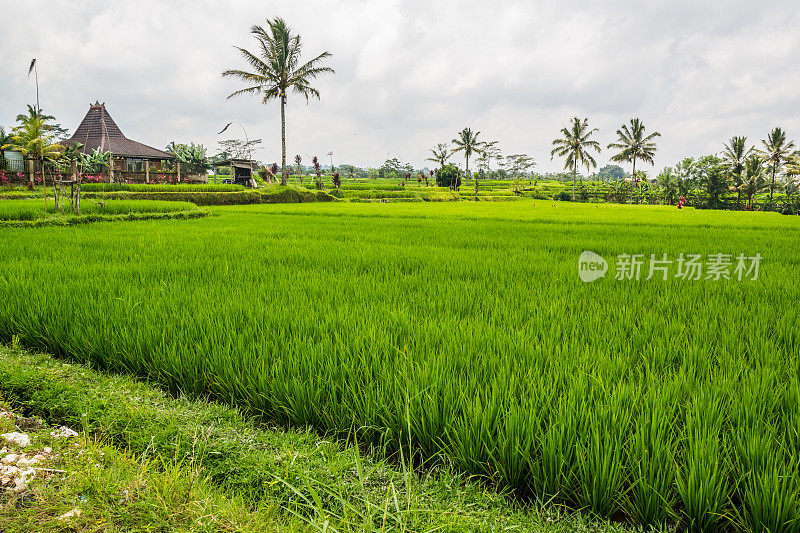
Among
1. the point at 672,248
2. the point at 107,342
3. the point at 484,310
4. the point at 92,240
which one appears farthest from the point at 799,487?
the point at 92,240

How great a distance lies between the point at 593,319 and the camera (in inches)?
86.6

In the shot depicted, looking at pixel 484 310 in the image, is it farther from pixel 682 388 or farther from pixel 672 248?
pixel 672 248

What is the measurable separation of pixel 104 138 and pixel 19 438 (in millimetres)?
32234

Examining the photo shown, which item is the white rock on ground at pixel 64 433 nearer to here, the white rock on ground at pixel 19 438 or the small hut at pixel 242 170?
the white rock on ground at pixel 19 438

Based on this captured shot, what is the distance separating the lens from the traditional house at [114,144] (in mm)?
26625

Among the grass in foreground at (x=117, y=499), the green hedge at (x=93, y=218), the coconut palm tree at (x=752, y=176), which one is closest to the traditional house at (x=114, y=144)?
the green hedge at (x=93, y=218)

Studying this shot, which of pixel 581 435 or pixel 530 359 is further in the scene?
pixel 530 359

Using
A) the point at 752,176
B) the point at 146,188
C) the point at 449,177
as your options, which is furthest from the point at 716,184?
the point at 146,188

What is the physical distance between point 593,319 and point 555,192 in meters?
49.7

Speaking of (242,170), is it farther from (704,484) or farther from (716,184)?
(716,184)

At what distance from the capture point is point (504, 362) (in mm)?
1581

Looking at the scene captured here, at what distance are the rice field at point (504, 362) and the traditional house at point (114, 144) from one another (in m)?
28.0

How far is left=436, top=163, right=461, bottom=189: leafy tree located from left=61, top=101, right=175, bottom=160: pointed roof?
26465mm

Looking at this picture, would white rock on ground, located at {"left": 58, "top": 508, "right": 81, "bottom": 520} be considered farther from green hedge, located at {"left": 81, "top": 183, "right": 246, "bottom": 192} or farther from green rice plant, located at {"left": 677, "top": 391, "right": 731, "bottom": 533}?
green hedge, located at {"left": 81, "top": 183, "right": 246, "bottom": 192}
